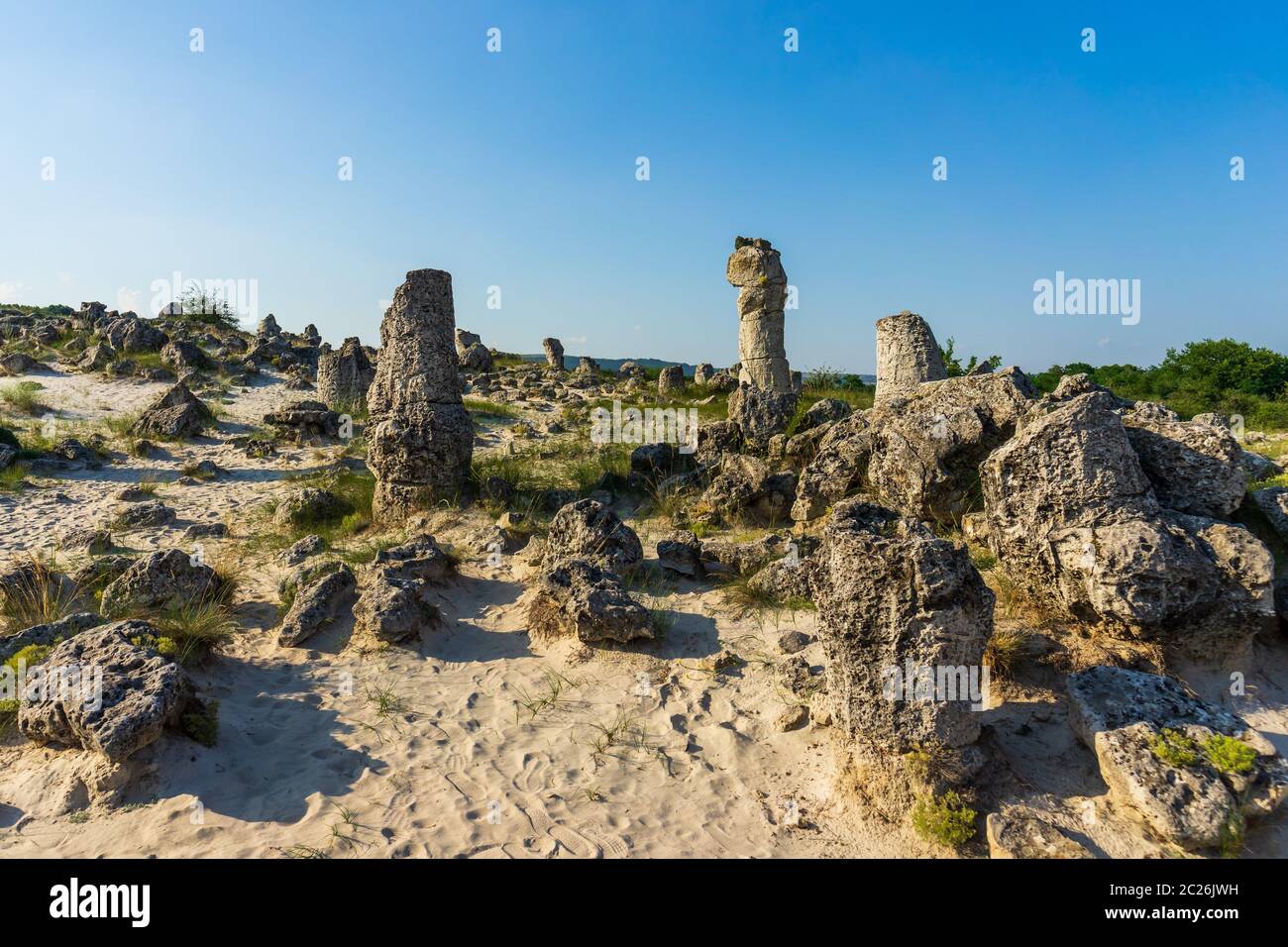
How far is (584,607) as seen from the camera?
5805 mm

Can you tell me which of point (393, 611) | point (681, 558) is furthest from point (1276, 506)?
point (393, 611)

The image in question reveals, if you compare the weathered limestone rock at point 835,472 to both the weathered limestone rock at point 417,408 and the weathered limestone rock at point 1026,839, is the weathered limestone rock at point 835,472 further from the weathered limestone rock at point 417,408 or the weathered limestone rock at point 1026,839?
the weathered limestone rock at point 1026,839

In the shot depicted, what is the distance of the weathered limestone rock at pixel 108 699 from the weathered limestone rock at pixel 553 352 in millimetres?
25296

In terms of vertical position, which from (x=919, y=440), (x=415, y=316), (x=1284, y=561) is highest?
(x=415, y=316)

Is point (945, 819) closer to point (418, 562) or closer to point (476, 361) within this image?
point (418, 562)

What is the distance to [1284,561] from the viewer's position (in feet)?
16.7

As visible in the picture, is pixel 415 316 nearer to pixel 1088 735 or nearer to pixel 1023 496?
pixel 1023 496

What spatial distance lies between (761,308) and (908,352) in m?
6.18

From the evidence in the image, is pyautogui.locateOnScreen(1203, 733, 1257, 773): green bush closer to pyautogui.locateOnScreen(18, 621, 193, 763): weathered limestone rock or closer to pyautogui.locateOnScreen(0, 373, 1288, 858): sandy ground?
pyautogui.locateOnScreen(0, 373, 1288, 858): sandy ground

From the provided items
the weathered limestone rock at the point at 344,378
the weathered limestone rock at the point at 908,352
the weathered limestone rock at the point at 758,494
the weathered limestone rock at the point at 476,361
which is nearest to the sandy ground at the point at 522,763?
the weathered limestone rock at the point at 758,494

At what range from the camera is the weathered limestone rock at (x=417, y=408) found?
913 cm

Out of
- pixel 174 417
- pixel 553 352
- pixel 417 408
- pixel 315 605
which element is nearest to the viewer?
pixel 315 605
